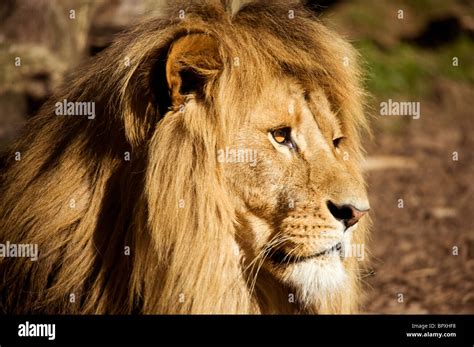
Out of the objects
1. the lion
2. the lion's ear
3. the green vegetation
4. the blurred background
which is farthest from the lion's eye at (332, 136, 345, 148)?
the green vegetation

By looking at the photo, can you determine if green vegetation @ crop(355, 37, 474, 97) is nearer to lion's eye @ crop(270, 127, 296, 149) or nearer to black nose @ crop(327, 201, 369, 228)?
lion's eye @ crop(270, 127, 296, 149)

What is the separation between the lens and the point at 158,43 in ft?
11.6

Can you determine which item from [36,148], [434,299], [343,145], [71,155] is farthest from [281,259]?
[434,299]

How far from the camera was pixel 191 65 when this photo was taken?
345 cm

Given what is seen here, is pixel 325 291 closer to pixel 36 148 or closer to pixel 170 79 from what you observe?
pixel 170 79

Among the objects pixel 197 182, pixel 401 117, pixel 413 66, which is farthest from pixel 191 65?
pixel 413 66

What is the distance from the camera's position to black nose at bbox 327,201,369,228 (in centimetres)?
347

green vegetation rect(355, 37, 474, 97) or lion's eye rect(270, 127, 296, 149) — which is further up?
green vegetation rect(355, 37, 474, 97)

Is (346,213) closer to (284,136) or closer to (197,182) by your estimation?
(284,136)

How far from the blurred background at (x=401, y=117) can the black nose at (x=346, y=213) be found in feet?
2.73

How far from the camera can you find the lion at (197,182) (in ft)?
11.5

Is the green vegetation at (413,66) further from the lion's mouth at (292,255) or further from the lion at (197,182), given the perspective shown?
the lion's mouth at (292,255)

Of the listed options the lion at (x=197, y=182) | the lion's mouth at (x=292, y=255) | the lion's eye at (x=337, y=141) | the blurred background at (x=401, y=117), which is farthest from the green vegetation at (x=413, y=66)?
the lion's mouth at (x=292, y=255)

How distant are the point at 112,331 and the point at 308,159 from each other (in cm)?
122
